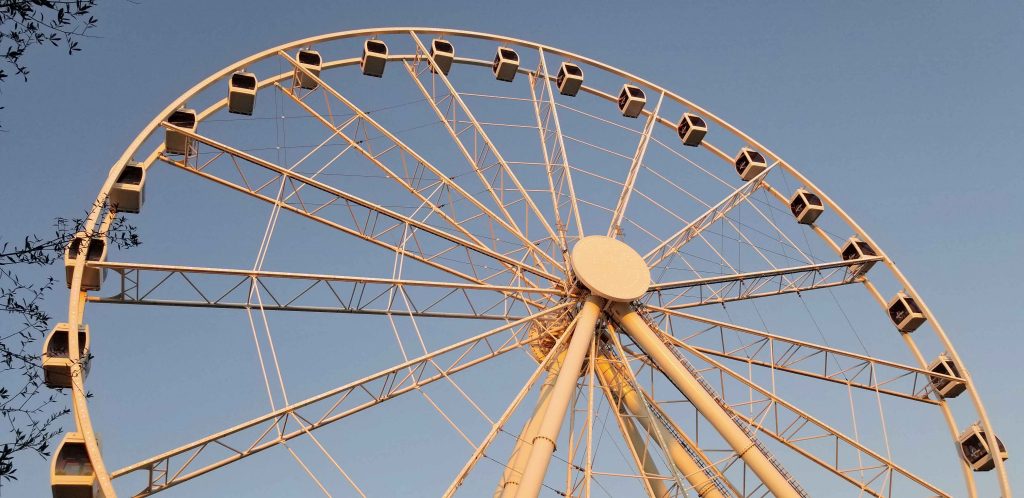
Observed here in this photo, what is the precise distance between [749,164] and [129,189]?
16911 millimetres

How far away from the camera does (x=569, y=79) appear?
31.0 metres

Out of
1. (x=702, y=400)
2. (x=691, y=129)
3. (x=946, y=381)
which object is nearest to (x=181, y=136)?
(x=702, y=400)

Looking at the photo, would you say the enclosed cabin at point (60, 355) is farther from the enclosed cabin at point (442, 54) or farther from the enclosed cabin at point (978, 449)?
the enclosed cabin at point (978, 449)

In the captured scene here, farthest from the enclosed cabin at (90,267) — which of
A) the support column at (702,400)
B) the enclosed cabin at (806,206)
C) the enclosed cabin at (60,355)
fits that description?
the enclosed cabin at (806,206)

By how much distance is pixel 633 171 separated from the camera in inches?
1115

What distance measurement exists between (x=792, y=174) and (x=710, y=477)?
10.7 meters

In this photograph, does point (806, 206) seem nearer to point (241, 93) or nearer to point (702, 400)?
point (702, 400)

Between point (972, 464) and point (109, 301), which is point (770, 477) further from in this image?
point (109, 301)

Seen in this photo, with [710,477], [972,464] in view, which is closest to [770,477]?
[710,477]

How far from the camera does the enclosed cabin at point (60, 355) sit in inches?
725

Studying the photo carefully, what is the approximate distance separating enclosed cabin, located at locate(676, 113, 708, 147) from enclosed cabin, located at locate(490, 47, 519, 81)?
511 cm

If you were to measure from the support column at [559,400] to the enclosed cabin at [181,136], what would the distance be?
911 cm

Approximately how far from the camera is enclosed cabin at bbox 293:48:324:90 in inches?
1048

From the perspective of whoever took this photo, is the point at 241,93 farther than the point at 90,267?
Yes
